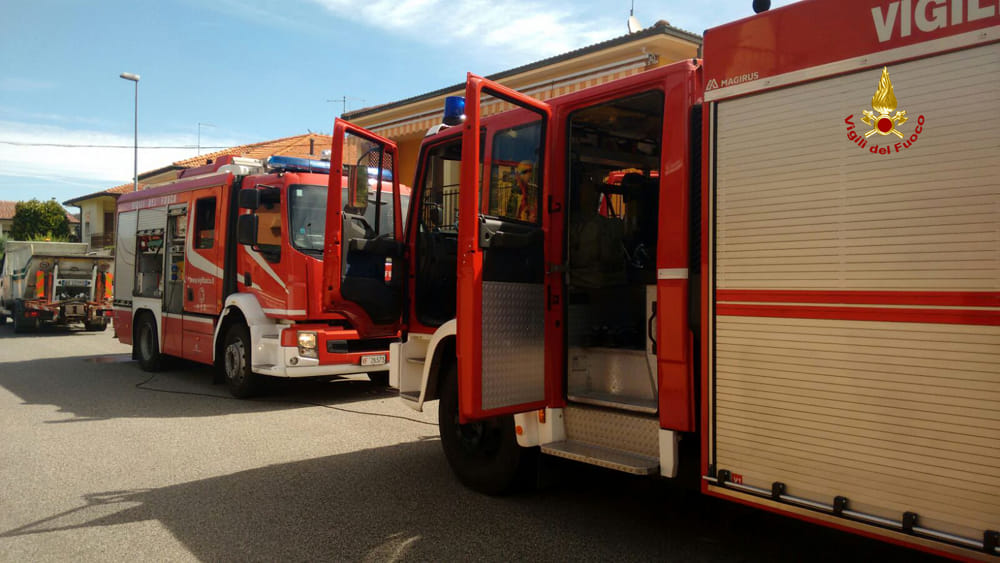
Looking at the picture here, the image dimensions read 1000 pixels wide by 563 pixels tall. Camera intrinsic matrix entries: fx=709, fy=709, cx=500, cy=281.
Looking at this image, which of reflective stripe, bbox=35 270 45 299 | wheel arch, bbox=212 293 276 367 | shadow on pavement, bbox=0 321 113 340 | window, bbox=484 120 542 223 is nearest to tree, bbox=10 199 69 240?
shadow on pavement, bbox=0 321 113 340

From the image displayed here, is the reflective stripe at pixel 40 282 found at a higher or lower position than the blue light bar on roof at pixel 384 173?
lower

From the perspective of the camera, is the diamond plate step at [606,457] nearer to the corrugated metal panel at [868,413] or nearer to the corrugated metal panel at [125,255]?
the corrugated metal panel at [868,413]

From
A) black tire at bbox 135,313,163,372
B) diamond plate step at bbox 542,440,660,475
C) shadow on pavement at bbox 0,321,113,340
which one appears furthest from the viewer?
shadow on pavement at bbox 0,321,113,340

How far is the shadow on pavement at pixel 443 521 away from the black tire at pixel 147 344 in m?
6.48

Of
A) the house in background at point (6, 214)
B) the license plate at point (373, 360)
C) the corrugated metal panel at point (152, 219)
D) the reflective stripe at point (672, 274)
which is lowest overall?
the license plate at point (373, 360)

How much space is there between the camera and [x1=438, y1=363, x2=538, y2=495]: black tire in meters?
4.80

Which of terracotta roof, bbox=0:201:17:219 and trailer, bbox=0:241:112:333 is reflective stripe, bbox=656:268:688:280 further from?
terracotta roof, bbox=0:201:17:219

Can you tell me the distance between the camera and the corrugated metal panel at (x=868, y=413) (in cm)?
268

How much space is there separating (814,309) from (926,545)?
1.01m

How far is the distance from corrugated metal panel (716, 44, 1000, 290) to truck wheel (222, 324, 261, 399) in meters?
6.73

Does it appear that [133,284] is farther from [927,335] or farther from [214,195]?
[927,335]

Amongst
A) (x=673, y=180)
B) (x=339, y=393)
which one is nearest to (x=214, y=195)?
(x=339, y=393)

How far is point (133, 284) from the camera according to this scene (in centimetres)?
1155

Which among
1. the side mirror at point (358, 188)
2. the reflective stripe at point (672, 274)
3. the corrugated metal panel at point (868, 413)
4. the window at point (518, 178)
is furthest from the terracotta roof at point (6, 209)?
the corrugated metal panel at point (868, 413)
